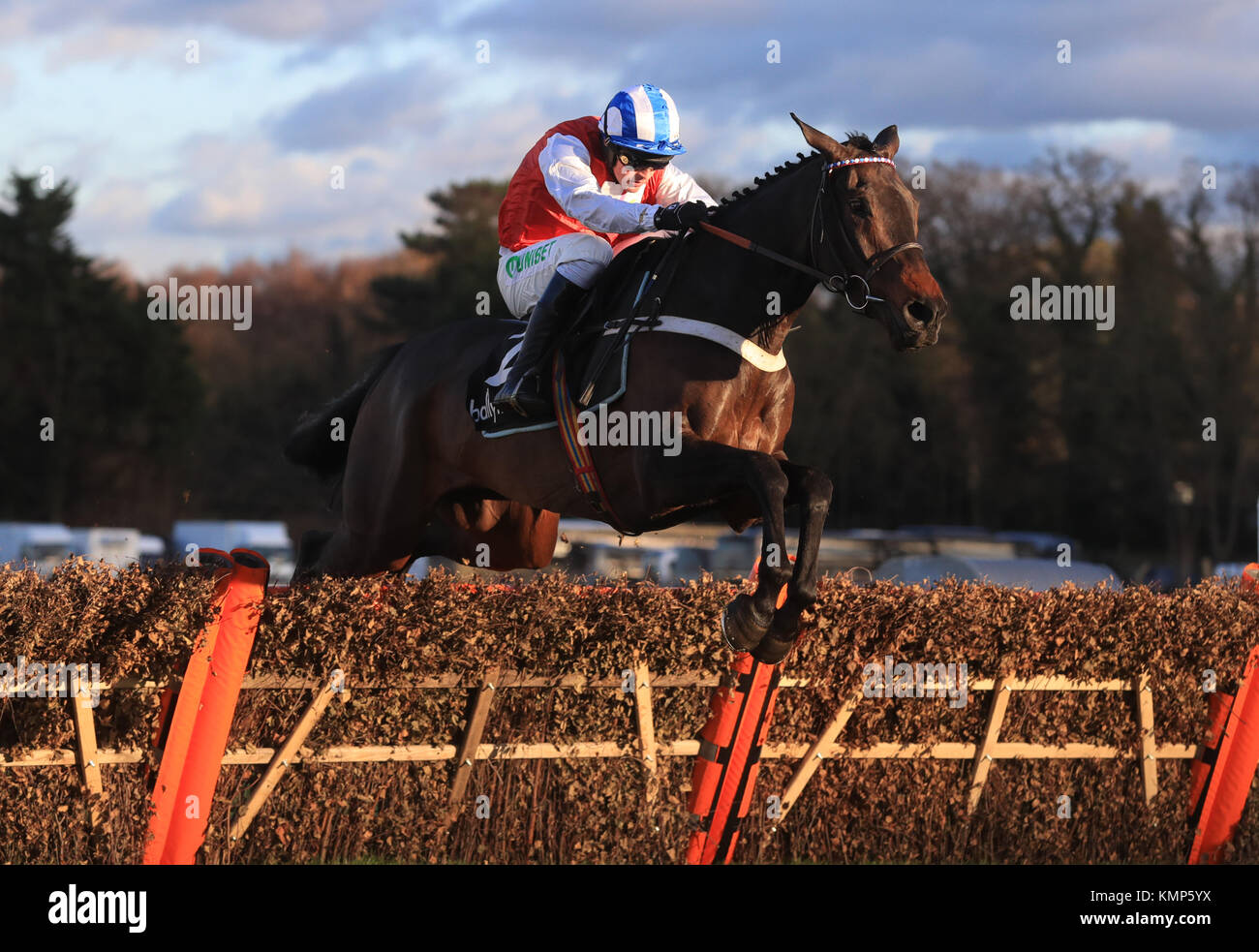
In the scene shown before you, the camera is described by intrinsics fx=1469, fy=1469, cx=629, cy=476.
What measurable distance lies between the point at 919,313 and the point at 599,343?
1.42 meters

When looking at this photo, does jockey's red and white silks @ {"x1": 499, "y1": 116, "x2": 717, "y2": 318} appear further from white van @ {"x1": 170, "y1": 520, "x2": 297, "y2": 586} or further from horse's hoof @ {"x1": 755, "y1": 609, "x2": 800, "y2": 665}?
white van @ {"x1": 170, "y1": 520, "x2": 297, "y2": 586}

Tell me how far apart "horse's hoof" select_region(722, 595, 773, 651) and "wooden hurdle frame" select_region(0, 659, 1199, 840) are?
0.36 metres

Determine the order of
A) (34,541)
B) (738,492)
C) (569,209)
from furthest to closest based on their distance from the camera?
1. (34,541)
2. (569,209)
3. (738,492)

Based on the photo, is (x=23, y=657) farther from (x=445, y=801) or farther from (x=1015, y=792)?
(x=1015, y=792)

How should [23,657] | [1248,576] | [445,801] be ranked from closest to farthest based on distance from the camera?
1. [23,657]
2. [445,801]
3. [1248,576]

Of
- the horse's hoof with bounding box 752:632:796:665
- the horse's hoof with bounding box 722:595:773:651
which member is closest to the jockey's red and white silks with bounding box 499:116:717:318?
the horse's hoof with bounding box 722:595:773:651

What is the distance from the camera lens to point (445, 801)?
5430 mm

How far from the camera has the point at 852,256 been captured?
5555 millimetres

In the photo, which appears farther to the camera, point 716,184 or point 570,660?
point 716,184

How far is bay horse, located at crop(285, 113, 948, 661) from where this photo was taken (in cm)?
533

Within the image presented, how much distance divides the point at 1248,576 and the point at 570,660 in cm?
351

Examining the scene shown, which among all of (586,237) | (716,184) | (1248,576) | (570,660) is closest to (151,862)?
(570,660)

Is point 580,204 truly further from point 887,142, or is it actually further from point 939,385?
point 939,385

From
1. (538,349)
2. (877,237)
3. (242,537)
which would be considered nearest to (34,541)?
(242,537)
